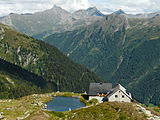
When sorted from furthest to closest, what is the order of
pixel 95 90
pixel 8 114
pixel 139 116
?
pixel 95 90 → pixel 8 114 → pixel 139 116

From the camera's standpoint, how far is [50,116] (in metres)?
70.8

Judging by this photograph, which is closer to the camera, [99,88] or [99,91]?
[99,91]

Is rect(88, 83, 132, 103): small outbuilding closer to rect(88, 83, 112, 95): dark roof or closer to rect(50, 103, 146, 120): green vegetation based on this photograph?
rect(88, 83, 112, 95): dark roof

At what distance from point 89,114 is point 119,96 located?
32.5 meters

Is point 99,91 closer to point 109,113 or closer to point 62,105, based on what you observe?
point 62,105

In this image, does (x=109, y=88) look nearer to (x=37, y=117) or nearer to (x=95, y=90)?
(x=95, y=90)

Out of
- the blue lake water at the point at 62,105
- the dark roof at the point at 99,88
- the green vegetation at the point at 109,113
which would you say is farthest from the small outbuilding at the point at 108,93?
the green vegetation at the point at 109,113

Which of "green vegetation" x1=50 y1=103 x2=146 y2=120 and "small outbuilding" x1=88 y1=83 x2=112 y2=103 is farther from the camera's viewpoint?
"small outbuilding" x1=88 y1=83 x2=112 y2=103

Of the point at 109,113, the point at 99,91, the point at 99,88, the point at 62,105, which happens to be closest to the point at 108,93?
the point at 99,91

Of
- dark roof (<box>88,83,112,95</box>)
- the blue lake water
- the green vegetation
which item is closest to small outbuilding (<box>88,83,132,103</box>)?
dark roof (<box>88,83,112,95</box>)

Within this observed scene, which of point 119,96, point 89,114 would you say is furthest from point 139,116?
point 119,96

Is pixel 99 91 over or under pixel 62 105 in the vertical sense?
over

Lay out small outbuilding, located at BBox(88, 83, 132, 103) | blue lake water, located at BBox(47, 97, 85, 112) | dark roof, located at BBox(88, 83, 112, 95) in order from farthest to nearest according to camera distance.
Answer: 1. dark roof, located at BBox(88, 83, 112, 95)
2. small outbuilding, located at BBox(88, 83, 132, 103)
3. blue lake water, located at BBox(47, 97, 85, 112)

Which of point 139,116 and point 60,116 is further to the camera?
point 60,116
